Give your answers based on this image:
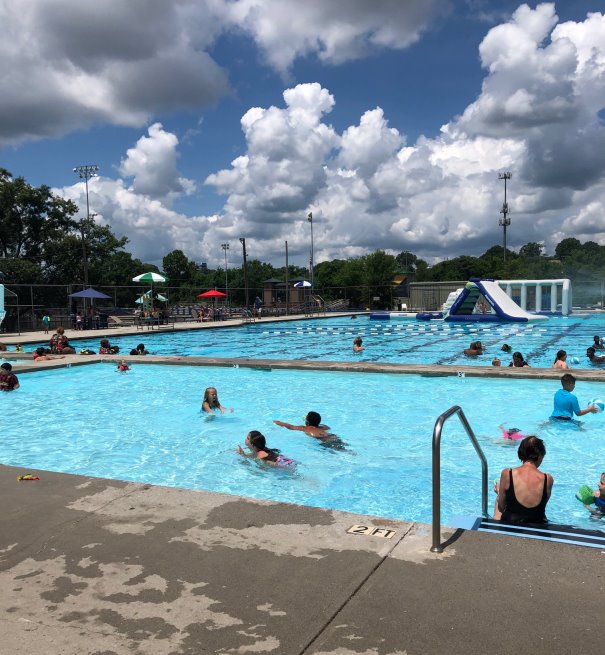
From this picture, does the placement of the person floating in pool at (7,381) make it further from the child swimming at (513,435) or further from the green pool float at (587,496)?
the green pool float at (587,496)

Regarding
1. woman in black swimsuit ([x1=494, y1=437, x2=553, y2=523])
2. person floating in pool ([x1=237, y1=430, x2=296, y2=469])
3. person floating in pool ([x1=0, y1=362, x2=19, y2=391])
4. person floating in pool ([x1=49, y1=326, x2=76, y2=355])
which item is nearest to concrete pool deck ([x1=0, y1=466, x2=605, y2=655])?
woman in black swimsuit ([x1=494, y1=437, x2=553, y2=523])

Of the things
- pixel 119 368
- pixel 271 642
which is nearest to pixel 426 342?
pixel 119 368

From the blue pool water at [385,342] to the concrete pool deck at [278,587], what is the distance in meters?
14.1

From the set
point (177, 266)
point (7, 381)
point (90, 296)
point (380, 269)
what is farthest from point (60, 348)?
point (177, 266)

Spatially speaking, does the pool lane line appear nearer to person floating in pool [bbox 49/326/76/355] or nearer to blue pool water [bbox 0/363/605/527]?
blue pool water [bbox 0/363/605/527]

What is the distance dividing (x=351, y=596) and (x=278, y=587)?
39 centimetres

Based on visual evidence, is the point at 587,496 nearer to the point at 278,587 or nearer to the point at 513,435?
the point at 513,435

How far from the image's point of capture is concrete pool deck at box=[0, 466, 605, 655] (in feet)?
8.30

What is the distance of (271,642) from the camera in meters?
2.53

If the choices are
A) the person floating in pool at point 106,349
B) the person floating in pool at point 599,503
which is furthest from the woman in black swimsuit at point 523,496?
the person floating in pool at point 106,349

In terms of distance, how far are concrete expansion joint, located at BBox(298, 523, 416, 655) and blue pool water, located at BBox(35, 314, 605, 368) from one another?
551 inches

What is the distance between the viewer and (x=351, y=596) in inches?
114

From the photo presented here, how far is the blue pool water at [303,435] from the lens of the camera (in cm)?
709

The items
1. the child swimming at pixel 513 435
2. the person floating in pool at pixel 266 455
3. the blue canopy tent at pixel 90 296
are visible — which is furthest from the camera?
the blue canopy tent at pixel 90 296
